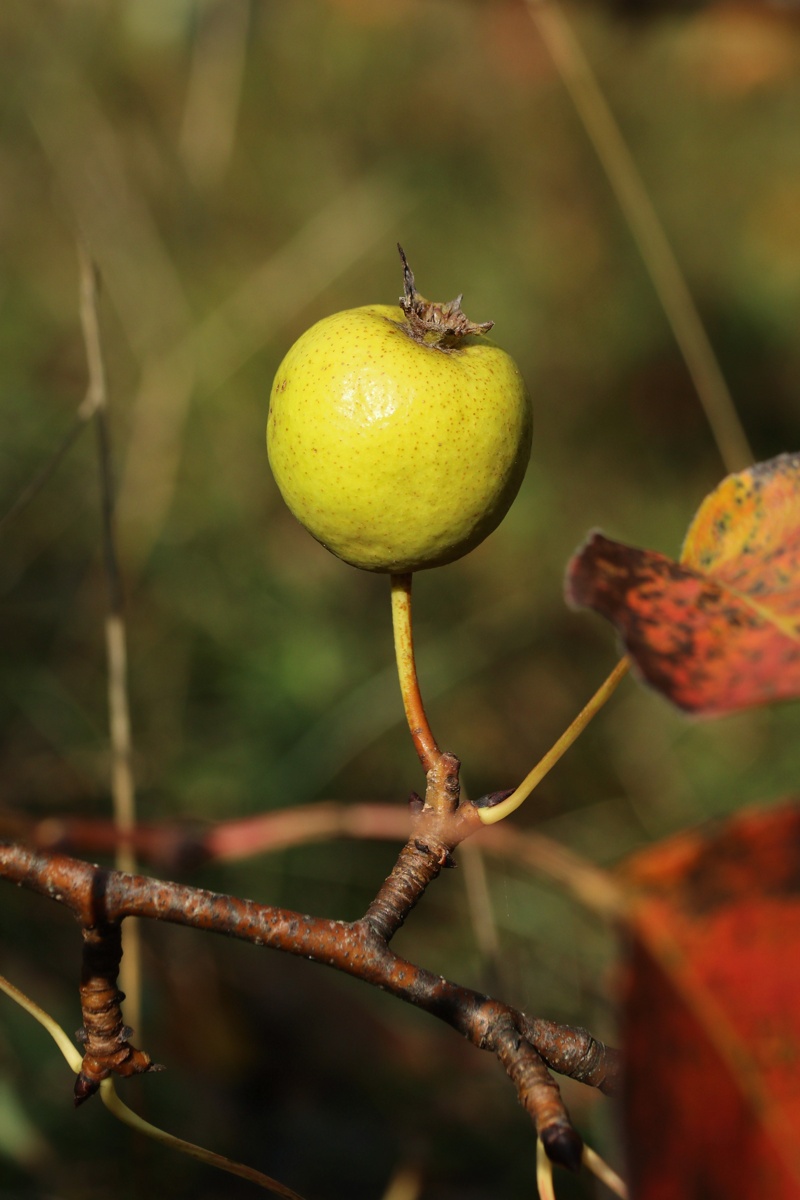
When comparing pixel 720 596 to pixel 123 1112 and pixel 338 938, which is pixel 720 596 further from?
pixel 123 1112

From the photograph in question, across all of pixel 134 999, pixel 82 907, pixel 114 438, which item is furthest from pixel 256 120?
pixel 82 907

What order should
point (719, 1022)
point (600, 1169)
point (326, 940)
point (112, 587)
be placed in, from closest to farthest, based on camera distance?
point (719, 1022) → point (326, 940) → point (600, 1169) → point (112, 587)

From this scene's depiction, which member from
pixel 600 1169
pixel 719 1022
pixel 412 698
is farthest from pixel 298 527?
pixel 719 1022

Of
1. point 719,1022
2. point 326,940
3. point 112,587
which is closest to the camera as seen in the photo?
point 719,1022

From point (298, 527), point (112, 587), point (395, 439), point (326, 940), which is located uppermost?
point (298, 527)

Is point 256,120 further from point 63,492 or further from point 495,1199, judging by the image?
point 495,1199

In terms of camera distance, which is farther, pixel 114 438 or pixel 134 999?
pixel 114 438

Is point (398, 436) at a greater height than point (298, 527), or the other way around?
point (298, 527)
